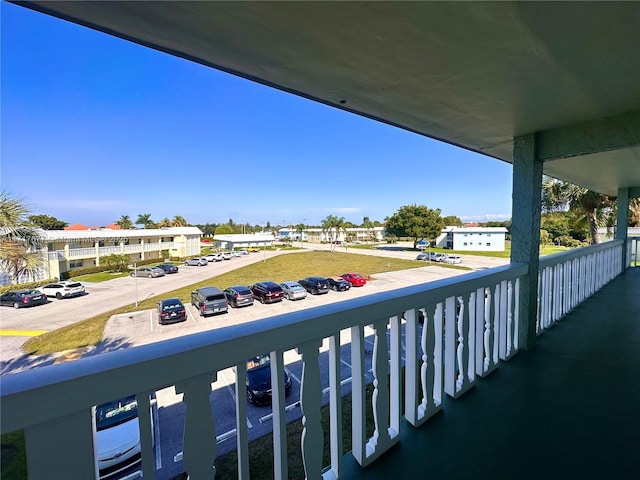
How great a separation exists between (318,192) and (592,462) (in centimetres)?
1313

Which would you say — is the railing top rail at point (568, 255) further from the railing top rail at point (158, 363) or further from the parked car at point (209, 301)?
the parked car at point (209, 301)

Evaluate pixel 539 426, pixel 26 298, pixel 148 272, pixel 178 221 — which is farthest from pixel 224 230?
pixel 539 426

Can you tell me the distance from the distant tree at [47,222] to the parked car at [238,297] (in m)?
1.57

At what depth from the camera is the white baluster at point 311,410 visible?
3.24ft

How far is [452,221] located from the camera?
421 inches

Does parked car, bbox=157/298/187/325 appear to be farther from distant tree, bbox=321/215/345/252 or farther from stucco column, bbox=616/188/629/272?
stucco column, bbox=616/188/629/272

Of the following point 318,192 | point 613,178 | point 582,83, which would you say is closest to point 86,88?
point 582,83

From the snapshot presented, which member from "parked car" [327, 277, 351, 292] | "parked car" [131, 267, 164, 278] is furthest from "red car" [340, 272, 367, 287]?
"parked car" [131, 267, 164, 278]

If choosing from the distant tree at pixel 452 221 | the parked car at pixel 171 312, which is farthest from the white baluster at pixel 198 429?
the distant tree at pixel 452 221

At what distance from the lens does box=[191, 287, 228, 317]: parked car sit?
289cm

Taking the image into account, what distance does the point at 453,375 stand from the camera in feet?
5.51

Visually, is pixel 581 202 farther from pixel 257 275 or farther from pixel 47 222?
pixel 47 222

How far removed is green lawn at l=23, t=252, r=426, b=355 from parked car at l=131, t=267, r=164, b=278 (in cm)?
24

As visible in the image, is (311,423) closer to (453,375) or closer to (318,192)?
(453,375)
